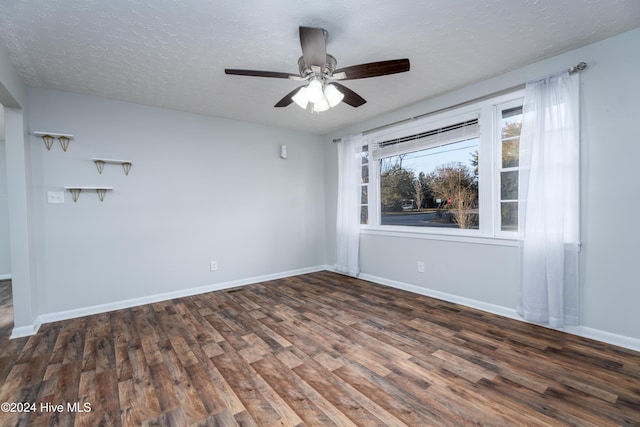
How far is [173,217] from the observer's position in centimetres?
366

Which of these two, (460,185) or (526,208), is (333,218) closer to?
(460,185)

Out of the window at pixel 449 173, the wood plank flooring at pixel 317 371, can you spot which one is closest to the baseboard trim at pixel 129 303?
the wood plank flooring at pixel 317 371

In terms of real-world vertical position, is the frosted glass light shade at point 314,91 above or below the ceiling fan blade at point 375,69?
below

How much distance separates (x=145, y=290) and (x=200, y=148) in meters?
1.94

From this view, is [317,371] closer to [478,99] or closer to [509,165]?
[509,165]

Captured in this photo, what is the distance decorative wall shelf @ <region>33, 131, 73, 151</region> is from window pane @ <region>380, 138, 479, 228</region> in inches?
150

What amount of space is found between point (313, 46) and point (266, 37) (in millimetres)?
499

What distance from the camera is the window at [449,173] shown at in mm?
2895

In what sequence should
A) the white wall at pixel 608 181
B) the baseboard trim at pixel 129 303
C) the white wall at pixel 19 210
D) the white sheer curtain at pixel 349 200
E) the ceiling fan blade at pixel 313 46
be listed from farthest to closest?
the white sheer curtain at pixel 349 200 → the baseboard trim at pixel 129 303 → the white wall at pixel 19 210 → the white wall at pixel 608 181 → the ceiling fan blade at pixel 313 46

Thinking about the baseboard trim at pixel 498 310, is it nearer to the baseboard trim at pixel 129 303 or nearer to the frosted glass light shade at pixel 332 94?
the baseboard trim at pixel 129 303

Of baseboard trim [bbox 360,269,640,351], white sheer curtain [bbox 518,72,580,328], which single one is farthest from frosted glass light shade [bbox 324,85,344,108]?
baseboard trim [bbox 360,269,640,351]

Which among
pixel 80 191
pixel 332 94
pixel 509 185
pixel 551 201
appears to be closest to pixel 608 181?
pixel 551 201

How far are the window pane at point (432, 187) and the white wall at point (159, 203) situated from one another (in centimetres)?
148

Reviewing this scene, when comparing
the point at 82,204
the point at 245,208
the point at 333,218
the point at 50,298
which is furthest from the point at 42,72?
the point at 333,218
